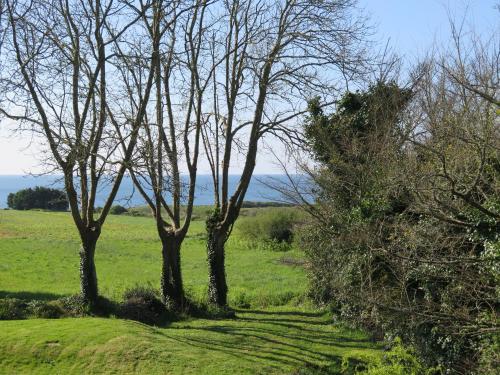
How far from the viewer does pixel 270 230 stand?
42.5 meters

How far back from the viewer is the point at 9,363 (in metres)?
9.85

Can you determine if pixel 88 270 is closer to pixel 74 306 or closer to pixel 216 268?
pixel 74 306

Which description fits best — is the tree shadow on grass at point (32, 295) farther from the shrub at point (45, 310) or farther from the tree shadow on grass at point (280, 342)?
the tree shadow on grass at point (280, 342)

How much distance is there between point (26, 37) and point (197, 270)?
A: 63.7ft

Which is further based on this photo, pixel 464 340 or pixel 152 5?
pixel 152 5

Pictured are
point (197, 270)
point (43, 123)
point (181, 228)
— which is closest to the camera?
point (43, 123)

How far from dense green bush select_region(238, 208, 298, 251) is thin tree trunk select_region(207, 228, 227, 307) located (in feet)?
72.5

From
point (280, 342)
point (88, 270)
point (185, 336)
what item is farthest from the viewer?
point (88, 270)

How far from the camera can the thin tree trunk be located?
18.1 meters

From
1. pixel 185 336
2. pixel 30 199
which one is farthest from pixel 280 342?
pixel 30 199

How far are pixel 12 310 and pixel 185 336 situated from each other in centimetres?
469

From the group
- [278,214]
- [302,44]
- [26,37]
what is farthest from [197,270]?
[26,37]

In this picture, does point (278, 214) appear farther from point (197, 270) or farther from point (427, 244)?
point (427, 244)

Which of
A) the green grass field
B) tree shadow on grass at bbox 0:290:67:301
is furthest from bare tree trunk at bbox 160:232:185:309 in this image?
tree shadow on grass at bbox 0:290:67:301
